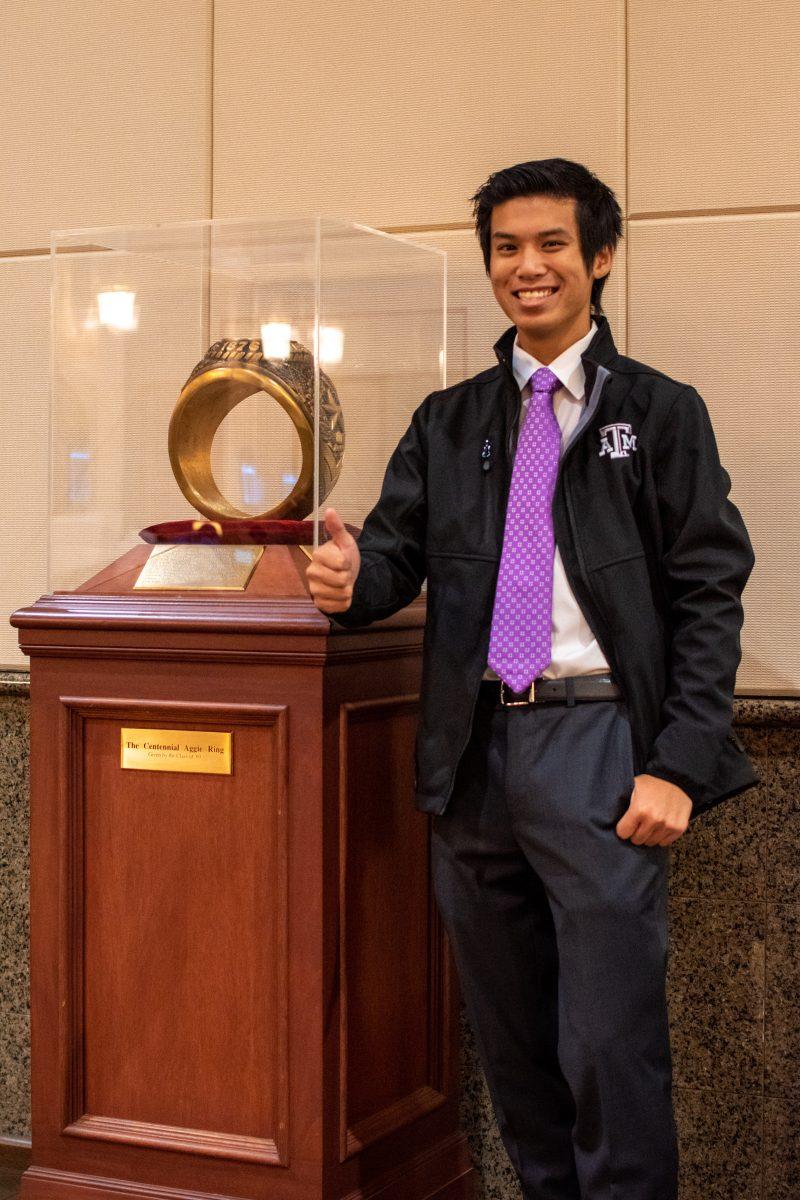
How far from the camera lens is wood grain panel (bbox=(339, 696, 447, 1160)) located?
2.27 m

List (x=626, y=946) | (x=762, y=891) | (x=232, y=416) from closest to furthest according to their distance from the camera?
(x=626, y=946) → (x=232, y=416) → (x=762, y=891)

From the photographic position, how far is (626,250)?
8.66ft

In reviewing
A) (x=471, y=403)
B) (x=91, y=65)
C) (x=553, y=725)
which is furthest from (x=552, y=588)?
(x=91, y=65)

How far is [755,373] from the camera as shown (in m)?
2.58

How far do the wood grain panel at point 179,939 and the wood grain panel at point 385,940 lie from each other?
125 millimetres

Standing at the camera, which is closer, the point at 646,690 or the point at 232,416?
the point at 646,690

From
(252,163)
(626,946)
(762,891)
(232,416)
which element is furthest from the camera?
(252,163)

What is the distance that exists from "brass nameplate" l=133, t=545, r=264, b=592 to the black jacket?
24 cm

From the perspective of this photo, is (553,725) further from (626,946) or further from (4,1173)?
(4,1173)

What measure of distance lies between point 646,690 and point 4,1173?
1989 millimetres

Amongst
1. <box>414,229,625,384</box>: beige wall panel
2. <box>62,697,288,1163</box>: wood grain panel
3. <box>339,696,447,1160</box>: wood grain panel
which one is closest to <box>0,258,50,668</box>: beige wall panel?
<box>62,697,288,1163</box>: wood grain panel

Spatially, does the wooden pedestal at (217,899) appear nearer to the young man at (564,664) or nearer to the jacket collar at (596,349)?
the young man at (564,664)

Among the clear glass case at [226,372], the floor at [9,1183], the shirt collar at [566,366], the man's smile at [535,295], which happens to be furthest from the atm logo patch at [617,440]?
the floor at [9,1183]

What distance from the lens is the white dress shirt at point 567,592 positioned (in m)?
2.02
